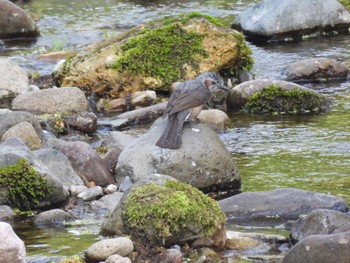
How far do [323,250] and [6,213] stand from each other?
10.2 feet

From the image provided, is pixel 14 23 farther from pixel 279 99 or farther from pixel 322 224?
pixel 322 224

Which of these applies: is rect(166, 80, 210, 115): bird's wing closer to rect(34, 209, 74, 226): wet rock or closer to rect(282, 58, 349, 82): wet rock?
rect(34, 209, 74, 226): wet rock

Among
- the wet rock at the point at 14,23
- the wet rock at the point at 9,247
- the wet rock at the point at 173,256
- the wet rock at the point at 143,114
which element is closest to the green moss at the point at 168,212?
the wet rock at the point at 173,256

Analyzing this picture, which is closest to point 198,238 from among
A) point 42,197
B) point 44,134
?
point 42,197

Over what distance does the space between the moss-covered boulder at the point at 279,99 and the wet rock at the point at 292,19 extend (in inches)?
201

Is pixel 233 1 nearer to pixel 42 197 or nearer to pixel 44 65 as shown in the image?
pixel 44 65

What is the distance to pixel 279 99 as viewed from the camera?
41.6 ft

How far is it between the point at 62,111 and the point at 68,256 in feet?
17.6

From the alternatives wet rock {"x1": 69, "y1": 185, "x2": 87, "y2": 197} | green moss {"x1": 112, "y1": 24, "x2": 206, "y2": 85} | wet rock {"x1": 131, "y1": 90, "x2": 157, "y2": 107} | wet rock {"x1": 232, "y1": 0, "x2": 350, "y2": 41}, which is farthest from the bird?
wet rock {"x1": 232, "y1": 0, "x2": 350, "y2": 41}

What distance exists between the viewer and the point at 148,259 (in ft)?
22.0

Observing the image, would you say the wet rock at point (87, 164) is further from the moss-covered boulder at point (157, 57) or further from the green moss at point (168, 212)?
the moss-covered boulder at point (157, 57)

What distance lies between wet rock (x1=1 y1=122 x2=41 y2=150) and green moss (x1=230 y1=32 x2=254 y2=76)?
4850 millimetres

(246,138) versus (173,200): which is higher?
(173,200)

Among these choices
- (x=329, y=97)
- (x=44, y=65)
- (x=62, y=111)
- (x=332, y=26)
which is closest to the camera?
(x=62, y=111)
